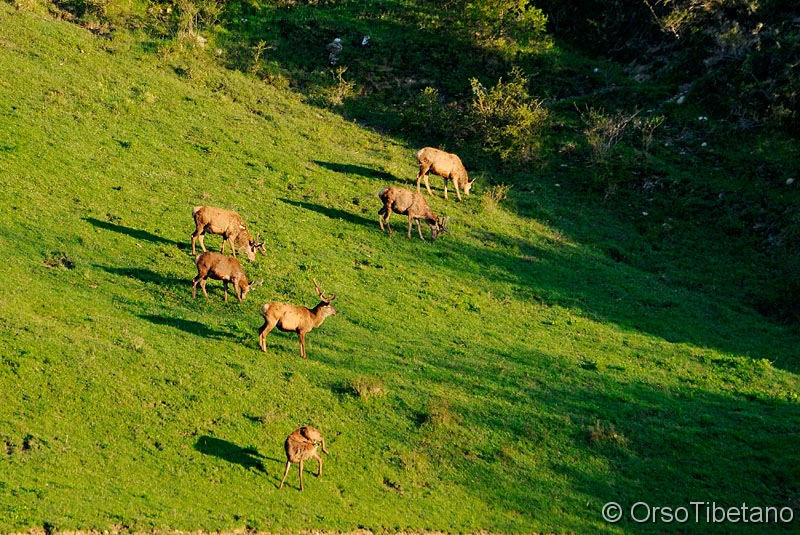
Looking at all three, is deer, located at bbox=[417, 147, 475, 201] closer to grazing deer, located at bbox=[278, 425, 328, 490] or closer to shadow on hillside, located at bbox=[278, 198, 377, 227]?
shadow on hillside, located at bbox=[278, 198, 377, 227]

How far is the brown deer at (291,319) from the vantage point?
22453 mm

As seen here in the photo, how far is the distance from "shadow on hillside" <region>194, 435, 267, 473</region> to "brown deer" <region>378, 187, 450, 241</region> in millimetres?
15799

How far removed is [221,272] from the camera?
990 inches

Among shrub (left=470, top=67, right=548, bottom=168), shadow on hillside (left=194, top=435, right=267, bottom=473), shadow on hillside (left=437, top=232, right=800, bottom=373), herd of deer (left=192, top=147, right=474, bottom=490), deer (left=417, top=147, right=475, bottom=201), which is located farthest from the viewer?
shrub (left=470, top=67, right=548, bottom=168)

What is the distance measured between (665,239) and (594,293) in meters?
8.51

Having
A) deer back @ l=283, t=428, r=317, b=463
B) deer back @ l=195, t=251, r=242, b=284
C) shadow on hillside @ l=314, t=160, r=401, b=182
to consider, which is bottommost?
deer back @ l=283, t=428, r=317, b=463

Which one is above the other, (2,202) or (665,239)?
(665,239)

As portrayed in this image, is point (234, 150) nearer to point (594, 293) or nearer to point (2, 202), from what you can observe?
point (2, 202)

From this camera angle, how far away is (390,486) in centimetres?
1928

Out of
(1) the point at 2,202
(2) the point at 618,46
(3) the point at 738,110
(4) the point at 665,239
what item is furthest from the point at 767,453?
(2) the point at 618,46

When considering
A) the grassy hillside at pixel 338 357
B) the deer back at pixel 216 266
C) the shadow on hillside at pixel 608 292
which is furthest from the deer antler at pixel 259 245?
the shadow on hillside at pixel 608 292

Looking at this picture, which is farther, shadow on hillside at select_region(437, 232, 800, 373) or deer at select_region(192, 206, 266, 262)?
shadow on hillside at select_region(437, 232, 800, 373)

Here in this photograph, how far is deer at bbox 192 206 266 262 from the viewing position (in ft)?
91.2

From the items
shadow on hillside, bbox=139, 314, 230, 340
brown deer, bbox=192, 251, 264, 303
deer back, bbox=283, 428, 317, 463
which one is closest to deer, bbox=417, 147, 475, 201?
brown deer, bbox=192, 251, 264, 303
